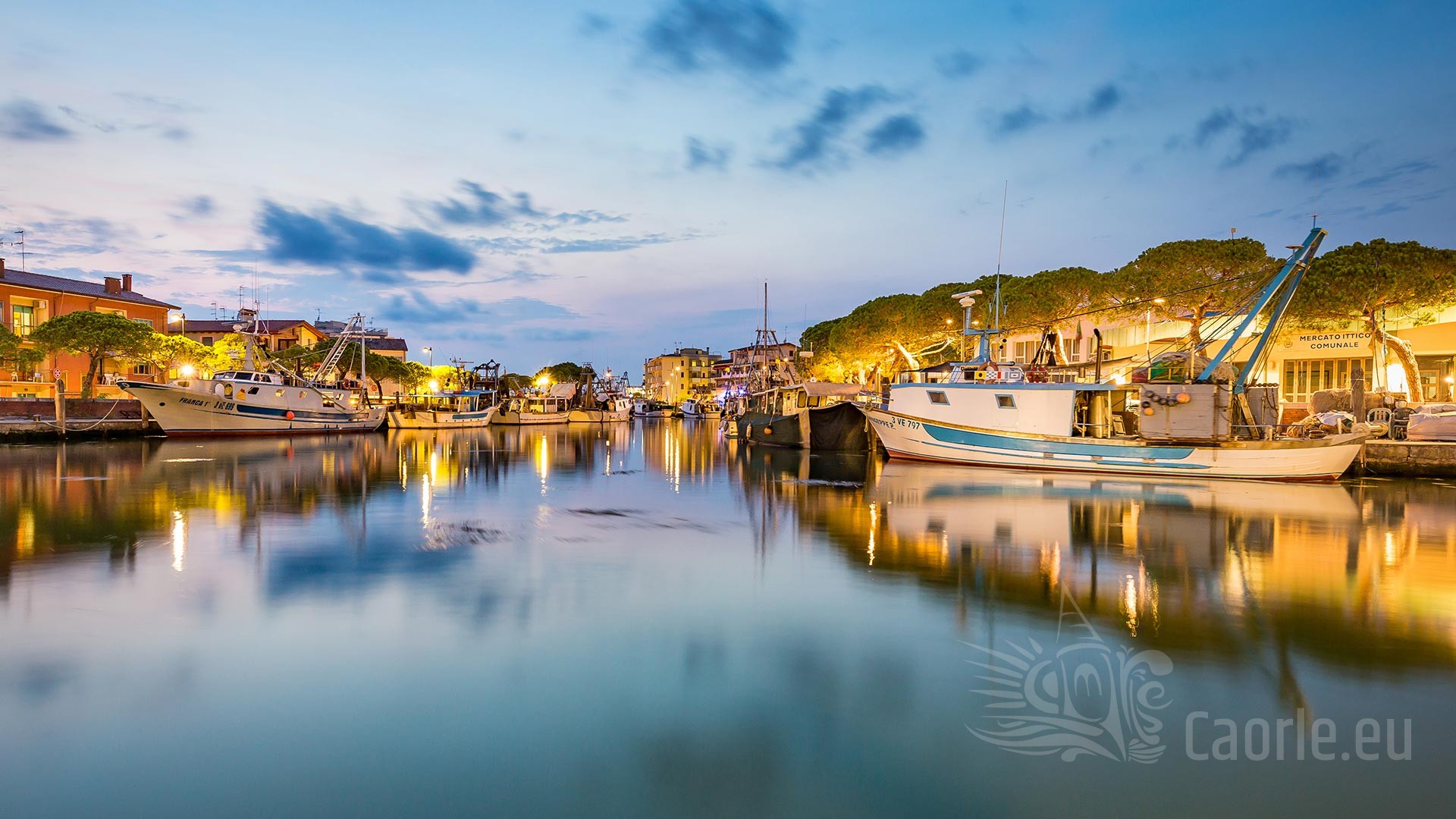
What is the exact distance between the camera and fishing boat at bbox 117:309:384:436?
134 ft

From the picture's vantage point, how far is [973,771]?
4742 mm

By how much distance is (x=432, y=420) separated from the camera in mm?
59312

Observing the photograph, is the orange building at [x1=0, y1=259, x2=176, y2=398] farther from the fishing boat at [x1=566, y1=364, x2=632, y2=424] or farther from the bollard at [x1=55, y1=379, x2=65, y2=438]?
the fishing boat at [x1=566, y1=364, x2=632, y2=424]

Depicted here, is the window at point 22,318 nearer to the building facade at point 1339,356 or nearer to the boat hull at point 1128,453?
the boat hull at point 1128,453

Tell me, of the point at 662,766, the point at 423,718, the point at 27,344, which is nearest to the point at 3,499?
the point at 423,718

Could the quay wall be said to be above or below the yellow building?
below

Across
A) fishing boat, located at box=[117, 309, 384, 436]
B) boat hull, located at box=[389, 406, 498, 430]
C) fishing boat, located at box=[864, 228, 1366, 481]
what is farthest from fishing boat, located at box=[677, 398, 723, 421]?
fishing boat, located at box=[864, 228, 1366, 481]

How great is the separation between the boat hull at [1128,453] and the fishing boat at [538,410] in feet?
169

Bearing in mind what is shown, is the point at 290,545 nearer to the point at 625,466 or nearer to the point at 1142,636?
the point at 1142,636

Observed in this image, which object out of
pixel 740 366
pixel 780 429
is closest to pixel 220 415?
pixel 780 429

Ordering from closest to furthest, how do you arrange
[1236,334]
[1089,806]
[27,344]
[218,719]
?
[1089,806]
[218,719]
[1236,334]
[27,344]

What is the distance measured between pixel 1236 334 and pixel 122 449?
4192 cm

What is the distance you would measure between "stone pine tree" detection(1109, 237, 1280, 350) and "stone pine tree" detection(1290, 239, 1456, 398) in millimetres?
2020

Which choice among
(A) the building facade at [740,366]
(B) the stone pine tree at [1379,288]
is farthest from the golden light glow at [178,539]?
(A) the building facade at [740,366]
